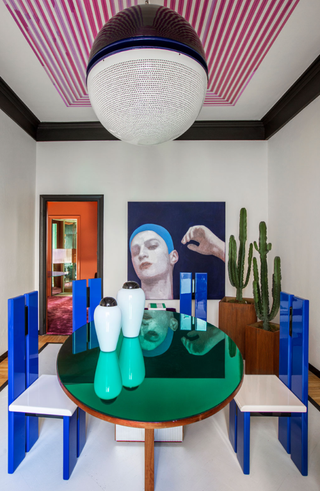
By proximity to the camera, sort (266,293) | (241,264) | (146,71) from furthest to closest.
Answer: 1. (241,264)
2. (266,293)
3. (146,71)

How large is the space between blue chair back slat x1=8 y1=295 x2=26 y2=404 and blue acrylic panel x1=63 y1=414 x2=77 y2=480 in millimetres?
315

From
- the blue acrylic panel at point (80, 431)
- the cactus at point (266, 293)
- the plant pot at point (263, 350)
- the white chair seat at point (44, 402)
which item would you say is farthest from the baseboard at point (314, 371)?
the white chair seat at point (44, 402)

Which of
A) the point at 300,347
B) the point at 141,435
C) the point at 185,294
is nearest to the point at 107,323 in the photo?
the point at 141,435

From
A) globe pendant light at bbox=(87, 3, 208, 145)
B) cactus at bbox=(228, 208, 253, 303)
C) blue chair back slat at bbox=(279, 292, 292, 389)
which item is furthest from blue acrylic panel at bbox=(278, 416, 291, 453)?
globe pendant light at bbox=(87, 3, 208, 145)

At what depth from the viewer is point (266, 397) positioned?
4.73ft

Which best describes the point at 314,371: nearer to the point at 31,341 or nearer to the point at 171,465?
the point at 171,465

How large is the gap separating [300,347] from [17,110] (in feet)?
11.5

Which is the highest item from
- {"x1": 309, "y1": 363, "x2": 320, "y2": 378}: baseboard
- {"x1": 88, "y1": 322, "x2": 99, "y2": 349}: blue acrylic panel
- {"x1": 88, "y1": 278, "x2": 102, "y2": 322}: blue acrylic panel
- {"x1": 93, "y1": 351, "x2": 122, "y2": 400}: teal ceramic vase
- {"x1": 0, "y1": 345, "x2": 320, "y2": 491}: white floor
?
{"x1": 88, "y1": 278, "x2": 102, "y2": 322}: blue acrylic panel

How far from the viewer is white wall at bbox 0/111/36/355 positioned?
290 cm

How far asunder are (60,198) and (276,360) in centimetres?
309

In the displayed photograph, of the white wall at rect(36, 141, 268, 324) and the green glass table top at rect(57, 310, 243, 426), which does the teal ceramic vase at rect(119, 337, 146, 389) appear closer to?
the green glass table top at rect(57, 310, 243, 426)

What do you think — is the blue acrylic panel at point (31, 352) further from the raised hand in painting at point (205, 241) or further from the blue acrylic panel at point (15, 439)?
the raised hand in painting at point (205, 241)

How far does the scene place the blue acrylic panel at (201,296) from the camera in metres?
2.56

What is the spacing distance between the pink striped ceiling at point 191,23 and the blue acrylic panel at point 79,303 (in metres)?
1.85
